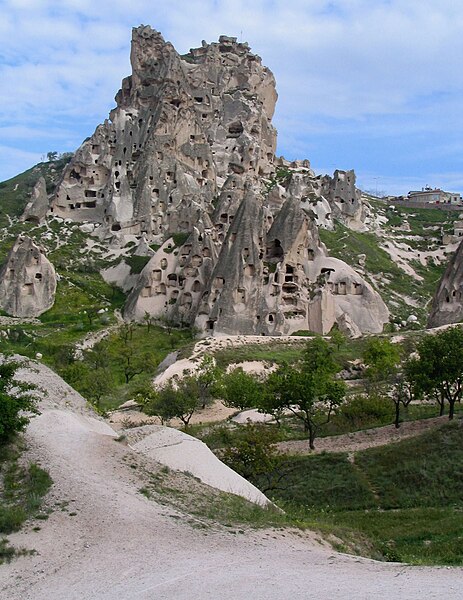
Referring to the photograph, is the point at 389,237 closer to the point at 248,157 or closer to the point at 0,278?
the point at 248,157

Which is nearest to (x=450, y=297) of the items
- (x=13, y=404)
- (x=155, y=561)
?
(x=13, y=404)

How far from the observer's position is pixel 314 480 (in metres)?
23.7

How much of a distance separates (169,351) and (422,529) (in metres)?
34.9

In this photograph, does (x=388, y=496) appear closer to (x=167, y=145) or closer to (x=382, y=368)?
(x=382, y=368)

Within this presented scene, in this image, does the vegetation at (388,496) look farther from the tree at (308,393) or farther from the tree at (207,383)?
the tree at (207,383)

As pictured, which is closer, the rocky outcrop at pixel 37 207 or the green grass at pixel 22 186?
the rocky outcrop at pixel 37 207

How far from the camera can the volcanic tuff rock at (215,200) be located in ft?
186

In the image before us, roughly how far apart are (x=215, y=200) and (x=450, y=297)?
1353 inches

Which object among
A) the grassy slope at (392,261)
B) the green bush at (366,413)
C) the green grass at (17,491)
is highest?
the grassy slope at (392,261)

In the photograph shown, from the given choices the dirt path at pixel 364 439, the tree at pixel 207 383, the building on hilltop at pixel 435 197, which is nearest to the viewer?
the dirt path at pixel 364 439

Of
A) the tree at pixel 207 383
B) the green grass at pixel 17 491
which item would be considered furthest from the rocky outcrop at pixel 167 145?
the green grass at pixel 17 491

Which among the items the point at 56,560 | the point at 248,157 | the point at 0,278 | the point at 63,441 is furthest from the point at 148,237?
the point at 56,560

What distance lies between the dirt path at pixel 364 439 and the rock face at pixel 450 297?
77.5ft

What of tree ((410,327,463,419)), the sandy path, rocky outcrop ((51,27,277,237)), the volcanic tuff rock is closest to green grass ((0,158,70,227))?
the volcanic tuff rock
